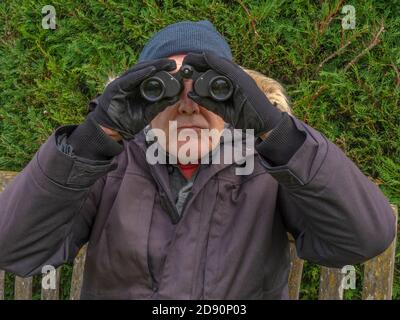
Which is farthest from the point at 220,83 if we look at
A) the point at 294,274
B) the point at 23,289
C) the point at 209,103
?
the point at 23,289

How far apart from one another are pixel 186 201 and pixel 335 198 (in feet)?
1.51

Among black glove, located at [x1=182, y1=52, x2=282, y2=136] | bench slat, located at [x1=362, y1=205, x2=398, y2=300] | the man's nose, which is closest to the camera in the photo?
black glove, located at [x1=182, y1=52, x2=282, y2=136]

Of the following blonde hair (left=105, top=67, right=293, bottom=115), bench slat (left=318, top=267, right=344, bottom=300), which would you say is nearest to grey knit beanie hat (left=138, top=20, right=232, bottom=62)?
blonde hair (left=105, top=67, right=293, bottom=115)

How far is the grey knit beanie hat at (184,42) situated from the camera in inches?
65.9

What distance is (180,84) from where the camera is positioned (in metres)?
1.41

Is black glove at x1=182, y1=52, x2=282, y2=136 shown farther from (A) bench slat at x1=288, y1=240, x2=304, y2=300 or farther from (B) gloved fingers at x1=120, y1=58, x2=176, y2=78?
(A) bench slat at x1=288, y1=240, x2=304, y2=300

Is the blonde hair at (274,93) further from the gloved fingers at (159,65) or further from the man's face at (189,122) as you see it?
the gloved fingers at (159,65)

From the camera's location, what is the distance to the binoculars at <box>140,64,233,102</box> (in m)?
1.38

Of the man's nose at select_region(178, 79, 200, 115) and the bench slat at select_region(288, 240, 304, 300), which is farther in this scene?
the bench slat at select_region(288, 240, 304, 300)

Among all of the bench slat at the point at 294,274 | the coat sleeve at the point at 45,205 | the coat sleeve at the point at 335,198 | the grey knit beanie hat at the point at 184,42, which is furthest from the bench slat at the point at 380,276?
the coat sleeve at the point at 45,205

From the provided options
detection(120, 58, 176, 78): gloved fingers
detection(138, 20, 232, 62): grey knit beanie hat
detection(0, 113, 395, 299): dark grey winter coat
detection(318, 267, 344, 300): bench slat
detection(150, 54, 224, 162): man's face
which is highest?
detection(138, 20, 232, 62): grey knit beanie hat

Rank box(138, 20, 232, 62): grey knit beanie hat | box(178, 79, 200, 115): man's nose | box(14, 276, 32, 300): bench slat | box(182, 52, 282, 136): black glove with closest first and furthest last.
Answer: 1. box(182, 52, 282, 136): black glove
2. box(178, 79, 200, 115): man's nose
3. box(138, 20, 232, 62): grey knit beanie hat
4. box(14, 276, 32, 300): bench slat

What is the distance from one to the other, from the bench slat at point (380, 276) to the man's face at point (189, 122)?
712 mm

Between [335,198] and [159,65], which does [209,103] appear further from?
[335,198]
